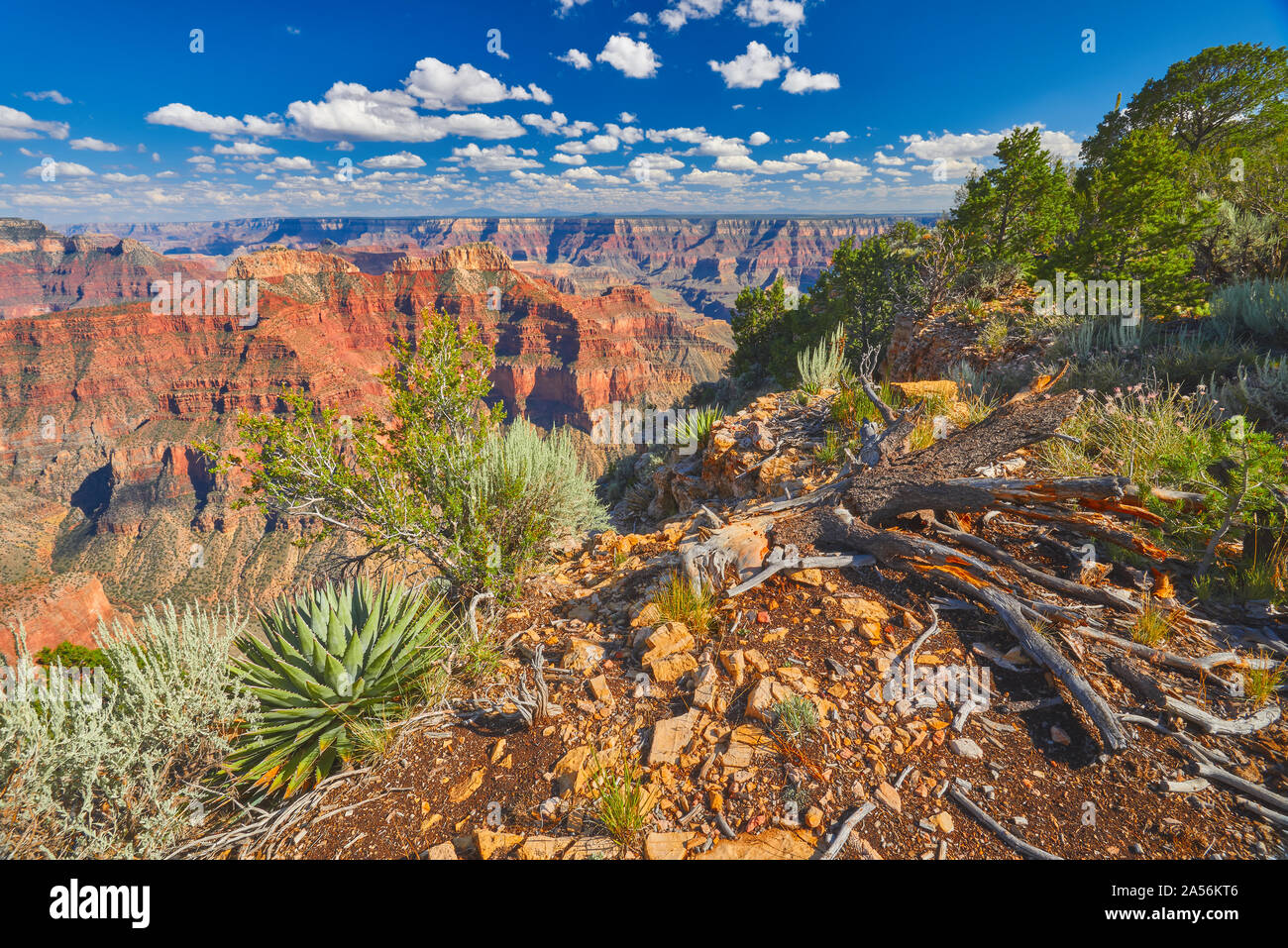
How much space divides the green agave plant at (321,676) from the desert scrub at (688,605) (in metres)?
1.70

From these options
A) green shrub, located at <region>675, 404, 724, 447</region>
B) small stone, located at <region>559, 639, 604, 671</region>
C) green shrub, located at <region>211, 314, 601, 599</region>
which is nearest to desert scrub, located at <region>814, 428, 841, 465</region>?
green shrub, located at <region>675, 404, 724, 447</region>

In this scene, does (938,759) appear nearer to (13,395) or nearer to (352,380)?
(352,380)

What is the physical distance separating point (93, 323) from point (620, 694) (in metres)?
146

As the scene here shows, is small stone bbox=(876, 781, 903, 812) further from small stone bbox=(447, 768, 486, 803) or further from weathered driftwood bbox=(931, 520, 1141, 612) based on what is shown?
small stone bbox=(447, 768, 486, 803)

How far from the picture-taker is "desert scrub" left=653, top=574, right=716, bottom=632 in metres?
3.62

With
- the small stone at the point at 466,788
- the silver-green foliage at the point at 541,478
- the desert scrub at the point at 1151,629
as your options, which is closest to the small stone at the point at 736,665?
the small stone at the point at 466,788

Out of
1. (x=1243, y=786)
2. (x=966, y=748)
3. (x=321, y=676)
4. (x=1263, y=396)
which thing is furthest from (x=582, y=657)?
(x=1263, y=396)

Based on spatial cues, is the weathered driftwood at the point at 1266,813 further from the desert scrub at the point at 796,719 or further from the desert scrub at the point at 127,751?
the desert scrub at the point at 127,751

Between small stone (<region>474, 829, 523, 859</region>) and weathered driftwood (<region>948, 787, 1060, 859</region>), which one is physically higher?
weathered driftwood (<region>948, 787, 1060, 859</region>)

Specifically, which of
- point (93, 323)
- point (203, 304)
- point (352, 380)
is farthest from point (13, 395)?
point (352, 380)

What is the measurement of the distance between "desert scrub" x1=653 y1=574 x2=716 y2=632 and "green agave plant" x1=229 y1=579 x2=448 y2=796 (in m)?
1.70

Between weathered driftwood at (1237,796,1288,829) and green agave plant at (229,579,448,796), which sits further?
green agave plant at (229,579,448,796)
